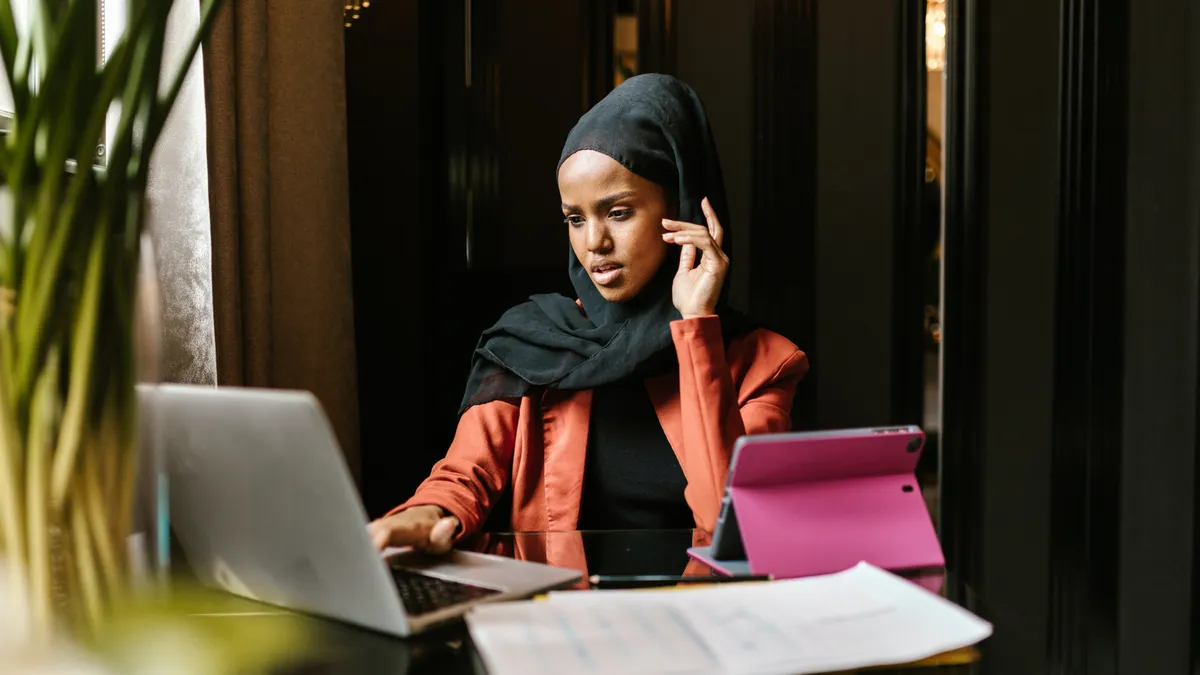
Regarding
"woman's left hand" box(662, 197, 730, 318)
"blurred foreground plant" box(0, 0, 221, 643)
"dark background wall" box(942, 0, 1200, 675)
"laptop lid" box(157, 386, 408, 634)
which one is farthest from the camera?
"dark background wall" box(942, 0, 1200, 675)

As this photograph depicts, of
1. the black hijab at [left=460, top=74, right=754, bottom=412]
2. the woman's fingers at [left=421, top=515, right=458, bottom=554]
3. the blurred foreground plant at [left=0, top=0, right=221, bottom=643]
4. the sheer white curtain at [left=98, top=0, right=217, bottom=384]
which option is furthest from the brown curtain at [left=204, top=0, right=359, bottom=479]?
the blurred foreground plant at [left=0, top=0, right=221, bottom=643]

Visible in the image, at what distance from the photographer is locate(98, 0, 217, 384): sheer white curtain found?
5.40 ft

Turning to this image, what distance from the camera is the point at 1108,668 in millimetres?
2021

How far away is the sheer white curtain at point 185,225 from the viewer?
165cm

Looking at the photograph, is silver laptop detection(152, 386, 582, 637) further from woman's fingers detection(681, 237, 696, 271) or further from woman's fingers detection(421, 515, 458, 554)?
woman's fingers detection(681, 237, 696, 271)

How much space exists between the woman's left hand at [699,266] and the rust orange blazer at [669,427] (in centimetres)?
5

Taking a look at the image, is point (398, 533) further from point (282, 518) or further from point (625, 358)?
point (625, 358)

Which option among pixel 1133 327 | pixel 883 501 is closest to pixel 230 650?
pixel 883 501

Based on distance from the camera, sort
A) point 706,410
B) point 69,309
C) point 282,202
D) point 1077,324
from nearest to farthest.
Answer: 1. point 69,309
2. point 706,410
3. point 282,202
4. point 1077,324

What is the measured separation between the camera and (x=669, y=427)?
149 cm

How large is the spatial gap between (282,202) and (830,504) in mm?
1390

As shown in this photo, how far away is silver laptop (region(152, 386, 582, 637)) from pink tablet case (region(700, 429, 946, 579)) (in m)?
0.19

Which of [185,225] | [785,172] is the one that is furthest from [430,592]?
[785,172]

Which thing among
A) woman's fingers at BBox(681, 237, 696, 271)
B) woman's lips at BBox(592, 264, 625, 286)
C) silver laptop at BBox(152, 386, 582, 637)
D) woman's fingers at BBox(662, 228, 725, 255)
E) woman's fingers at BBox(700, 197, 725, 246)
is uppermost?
woman's fingers at BBox(700, 197, 725, 246)
